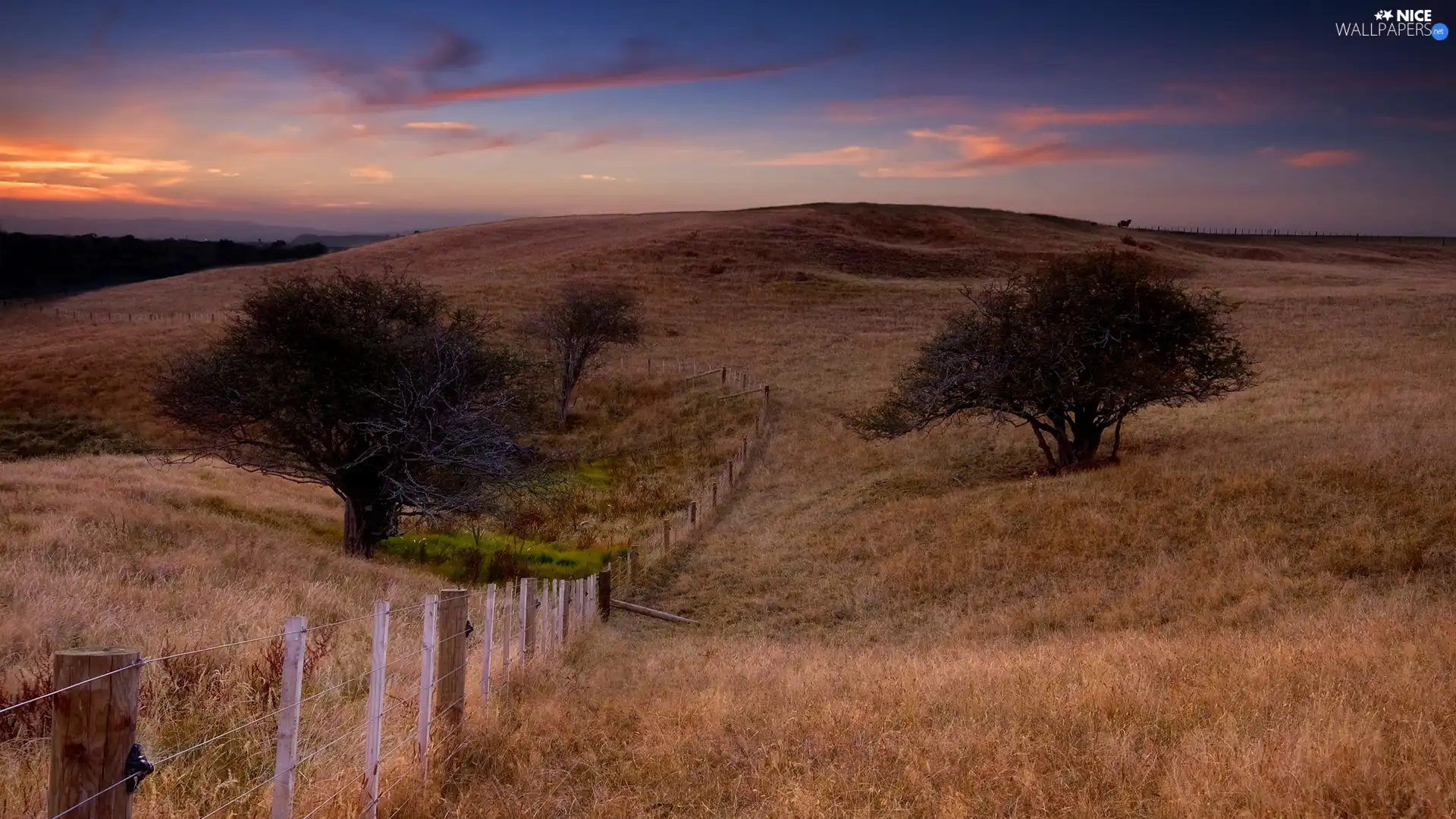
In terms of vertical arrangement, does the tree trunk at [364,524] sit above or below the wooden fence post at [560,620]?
below

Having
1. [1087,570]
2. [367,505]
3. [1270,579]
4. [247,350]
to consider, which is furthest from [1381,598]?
[247,350]

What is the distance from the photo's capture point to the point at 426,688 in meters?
6.45

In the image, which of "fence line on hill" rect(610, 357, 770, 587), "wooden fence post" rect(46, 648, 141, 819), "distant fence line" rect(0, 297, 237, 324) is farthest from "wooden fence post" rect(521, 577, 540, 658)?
"distant fence line" rect(0, 297, 237, 324)

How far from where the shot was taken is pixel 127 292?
3531 inches

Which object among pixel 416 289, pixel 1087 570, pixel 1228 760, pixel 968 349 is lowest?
pixel 1087 570

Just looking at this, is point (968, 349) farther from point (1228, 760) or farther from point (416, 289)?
point (1228, 760)

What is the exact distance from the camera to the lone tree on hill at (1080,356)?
86.0 feet

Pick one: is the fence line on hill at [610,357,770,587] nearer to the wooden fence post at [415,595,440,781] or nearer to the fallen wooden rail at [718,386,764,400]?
the fallen wooden rail at [718,386,764,400]

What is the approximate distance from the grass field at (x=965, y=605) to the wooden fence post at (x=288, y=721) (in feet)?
2.65

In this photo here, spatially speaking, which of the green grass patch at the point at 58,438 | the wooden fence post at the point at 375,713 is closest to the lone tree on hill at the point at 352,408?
the wooden fence post at the point at 375,713

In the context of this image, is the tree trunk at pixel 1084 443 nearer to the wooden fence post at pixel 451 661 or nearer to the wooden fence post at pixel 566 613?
the wooden fence post at pixel 566 613

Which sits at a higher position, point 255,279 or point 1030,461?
point 255,279

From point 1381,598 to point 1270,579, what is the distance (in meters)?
2.21

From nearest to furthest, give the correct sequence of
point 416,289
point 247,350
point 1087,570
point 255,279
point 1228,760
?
1. point 1228,760
2. point 1087,570
3. point 247,350
4. point 416,289
5. point 255,279
